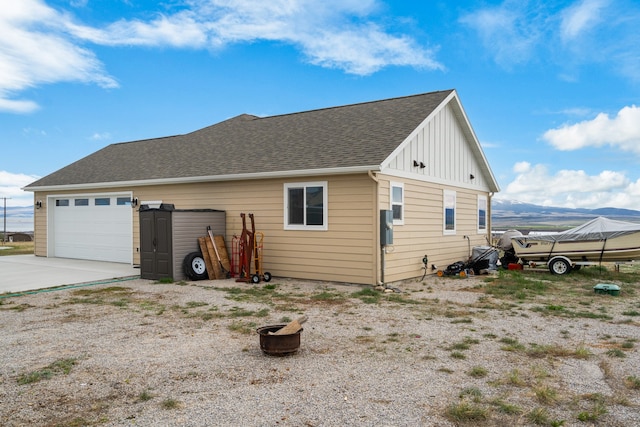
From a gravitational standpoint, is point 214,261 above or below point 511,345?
above

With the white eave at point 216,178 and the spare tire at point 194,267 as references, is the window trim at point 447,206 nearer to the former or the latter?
the white eave at point 216,178

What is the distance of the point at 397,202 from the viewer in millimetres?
11094

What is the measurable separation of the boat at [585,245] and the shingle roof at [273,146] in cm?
491

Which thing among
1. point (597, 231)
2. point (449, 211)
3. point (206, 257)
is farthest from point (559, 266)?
point (206, 257)

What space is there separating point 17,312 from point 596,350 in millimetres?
8787

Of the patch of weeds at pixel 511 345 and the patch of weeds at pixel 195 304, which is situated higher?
the patch of weeds at pixel 511 345

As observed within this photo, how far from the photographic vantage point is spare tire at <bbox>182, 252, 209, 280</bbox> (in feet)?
37.8

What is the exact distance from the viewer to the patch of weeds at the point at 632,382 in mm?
4305

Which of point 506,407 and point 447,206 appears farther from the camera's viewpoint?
point 447,206

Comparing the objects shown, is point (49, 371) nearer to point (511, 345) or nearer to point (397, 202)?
point (511, 345)

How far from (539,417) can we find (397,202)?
305 inches

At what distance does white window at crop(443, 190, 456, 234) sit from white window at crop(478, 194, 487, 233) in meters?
2.41

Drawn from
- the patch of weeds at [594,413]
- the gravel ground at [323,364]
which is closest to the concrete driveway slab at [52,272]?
the gravel ground at [323,364]

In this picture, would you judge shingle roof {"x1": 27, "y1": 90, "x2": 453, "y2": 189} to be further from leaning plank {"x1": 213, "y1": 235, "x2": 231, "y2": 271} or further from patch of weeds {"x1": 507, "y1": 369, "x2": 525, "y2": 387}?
patch of weeds {"x1": 507, "y1": 369, "x2": 525, "y2": 387}
